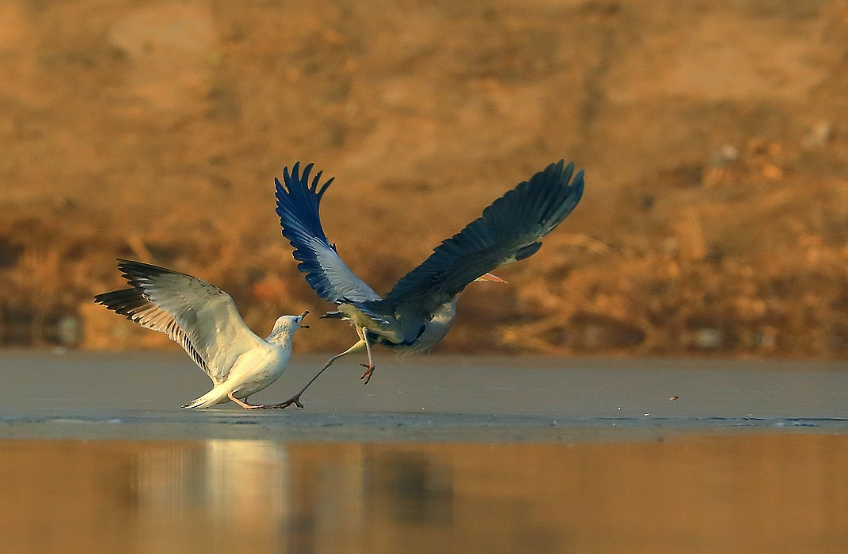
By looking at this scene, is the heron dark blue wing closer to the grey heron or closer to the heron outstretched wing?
the grey heron

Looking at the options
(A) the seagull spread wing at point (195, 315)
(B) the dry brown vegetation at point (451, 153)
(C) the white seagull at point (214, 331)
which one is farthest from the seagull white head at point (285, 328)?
(B) the dry brown vegetation at point (451, 153)

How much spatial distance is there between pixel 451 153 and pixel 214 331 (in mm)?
16953

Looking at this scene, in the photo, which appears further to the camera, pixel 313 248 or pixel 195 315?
pixel 313 248

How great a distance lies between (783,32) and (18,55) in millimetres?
15035

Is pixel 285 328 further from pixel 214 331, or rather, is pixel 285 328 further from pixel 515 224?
pixel 515 224

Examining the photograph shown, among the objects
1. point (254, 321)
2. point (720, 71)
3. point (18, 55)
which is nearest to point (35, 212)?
point (254, 321)

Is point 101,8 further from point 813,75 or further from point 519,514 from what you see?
point 519,514

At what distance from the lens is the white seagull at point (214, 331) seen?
36.8 ft

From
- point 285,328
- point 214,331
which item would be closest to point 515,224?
point 285,328

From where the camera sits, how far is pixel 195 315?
11.3m

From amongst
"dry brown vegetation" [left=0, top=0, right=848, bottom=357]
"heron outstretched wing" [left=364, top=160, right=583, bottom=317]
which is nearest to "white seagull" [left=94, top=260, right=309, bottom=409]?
"heron outstretched wing" [left=364, top=160, right=583, bottom=317]

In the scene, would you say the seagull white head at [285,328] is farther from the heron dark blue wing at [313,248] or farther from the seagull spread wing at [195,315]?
the heron dark blue wing at [313,248]

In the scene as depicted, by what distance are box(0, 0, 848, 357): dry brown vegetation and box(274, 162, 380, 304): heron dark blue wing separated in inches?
250

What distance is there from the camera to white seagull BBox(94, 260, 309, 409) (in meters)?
11.2
